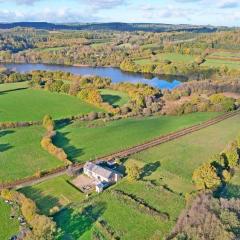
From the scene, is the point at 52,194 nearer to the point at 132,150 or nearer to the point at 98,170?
the point at 98,170

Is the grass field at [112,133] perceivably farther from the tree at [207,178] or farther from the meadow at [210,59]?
the meadow at [210,59]

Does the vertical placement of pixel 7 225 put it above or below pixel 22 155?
above


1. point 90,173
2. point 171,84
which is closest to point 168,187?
point 90,173

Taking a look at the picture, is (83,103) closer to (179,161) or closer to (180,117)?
(180,117)

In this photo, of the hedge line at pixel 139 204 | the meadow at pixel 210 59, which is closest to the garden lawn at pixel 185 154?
the hedge line at pixel 139 204

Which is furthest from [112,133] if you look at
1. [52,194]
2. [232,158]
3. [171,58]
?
[171,58]
